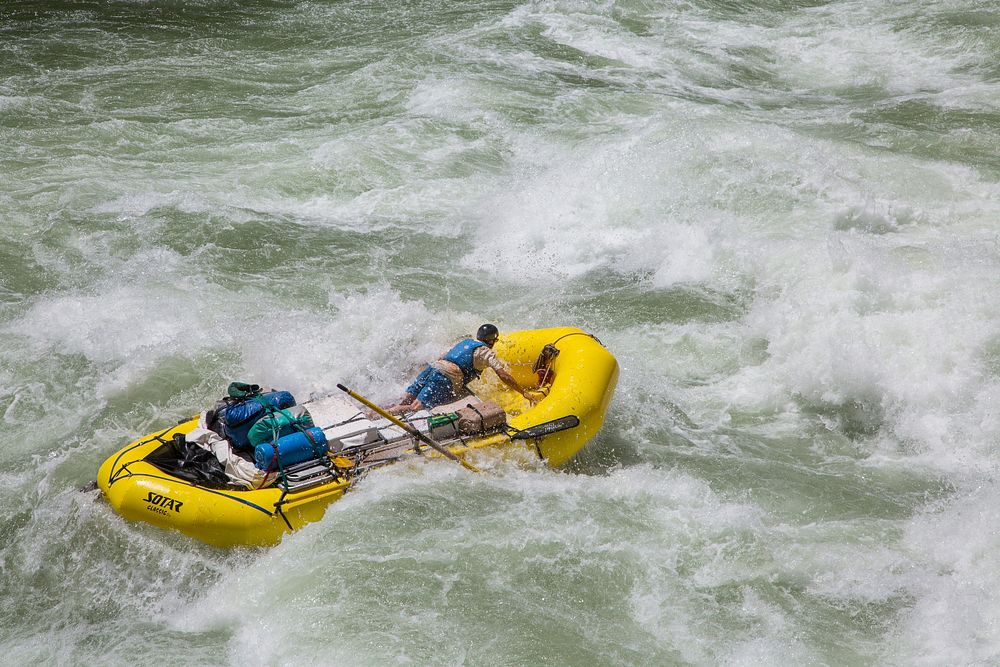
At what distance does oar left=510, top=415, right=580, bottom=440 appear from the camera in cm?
741

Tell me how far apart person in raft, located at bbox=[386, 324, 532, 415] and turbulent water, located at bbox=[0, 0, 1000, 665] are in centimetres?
57

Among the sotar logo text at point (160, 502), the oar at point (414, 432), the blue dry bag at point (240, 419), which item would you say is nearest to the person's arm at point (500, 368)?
the oar at point (414, 432)

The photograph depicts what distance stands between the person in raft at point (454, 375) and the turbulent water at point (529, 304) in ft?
1.88

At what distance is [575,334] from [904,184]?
555 centimetres

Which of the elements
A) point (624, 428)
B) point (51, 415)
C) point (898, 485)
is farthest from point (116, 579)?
point (898, 485)

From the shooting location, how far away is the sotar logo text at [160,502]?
262 inches

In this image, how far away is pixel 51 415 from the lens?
27.3 feet

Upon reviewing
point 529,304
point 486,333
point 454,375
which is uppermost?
point 486,333

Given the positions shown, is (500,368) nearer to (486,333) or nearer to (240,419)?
(486,333)

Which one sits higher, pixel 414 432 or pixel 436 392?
pixel 414 432

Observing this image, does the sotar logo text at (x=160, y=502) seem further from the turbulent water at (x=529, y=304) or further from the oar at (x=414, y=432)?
the oar at (x=414, y=432)

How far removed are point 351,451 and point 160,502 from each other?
1.29m

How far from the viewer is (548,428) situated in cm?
749

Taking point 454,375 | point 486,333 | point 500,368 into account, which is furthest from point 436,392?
point 486,333
